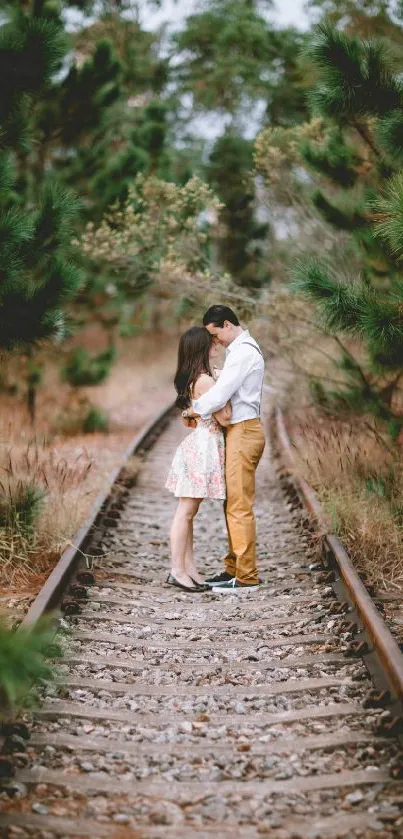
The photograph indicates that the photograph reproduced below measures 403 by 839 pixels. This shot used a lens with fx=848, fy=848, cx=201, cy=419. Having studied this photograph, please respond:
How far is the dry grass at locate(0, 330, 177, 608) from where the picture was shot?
6.12 meters

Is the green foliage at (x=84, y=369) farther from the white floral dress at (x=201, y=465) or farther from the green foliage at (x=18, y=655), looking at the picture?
the green foliage at (x=18, y=655)

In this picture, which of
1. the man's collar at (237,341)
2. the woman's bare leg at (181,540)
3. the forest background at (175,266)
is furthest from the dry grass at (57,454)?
the man's collar at (237,341)

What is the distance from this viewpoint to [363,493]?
23.3 feet

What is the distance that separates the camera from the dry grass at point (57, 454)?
6117 millimetres

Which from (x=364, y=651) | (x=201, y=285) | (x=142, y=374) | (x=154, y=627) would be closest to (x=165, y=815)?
(x=364, y=651)

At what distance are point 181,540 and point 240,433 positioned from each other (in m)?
0.89

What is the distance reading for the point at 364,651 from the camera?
4.48 metres

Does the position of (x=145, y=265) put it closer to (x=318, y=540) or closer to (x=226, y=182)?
(x=318, y=540)

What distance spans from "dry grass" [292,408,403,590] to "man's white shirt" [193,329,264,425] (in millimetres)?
1169

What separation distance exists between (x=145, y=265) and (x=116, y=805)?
8.22 m

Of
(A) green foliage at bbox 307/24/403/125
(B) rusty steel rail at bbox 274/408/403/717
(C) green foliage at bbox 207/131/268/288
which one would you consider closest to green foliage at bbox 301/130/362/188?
(A) green foliage at bbox 307/24/403/125

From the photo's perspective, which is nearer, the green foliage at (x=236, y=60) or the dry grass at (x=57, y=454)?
the dry grass at (x=57, y=454)

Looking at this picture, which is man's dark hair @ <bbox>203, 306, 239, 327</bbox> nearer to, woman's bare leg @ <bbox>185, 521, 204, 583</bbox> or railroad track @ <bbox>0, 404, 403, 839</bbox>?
woman's bare leg @ <bbox>185, 521, 204, 583</bbox>

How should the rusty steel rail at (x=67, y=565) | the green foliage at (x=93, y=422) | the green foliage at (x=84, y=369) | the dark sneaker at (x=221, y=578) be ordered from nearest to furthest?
the rusty steel rail at (x=67, y=565) → the dark sneaker at (x=221, y=578) → the green foliage at (x=93, y=422) → the green foliage at (x=84, y=369)
